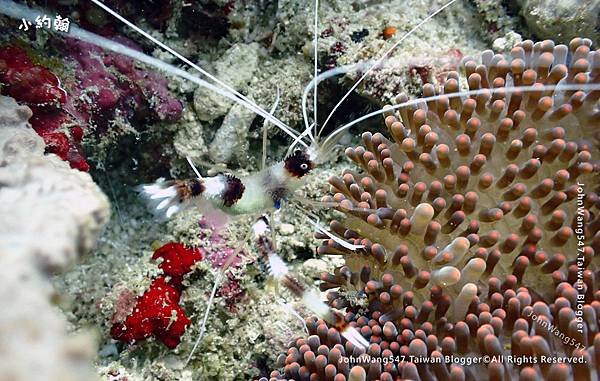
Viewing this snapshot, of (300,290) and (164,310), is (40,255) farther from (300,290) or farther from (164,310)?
(164,310)

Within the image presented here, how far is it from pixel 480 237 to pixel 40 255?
2214 mm

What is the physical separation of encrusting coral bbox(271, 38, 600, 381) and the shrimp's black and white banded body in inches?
16.4

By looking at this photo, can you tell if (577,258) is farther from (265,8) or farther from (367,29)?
(265,8)

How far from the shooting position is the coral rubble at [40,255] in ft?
4.87

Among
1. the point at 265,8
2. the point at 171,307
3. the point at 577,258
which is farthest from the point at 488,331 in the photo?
the point at 265,8

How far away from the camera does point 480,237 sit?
2938 mm

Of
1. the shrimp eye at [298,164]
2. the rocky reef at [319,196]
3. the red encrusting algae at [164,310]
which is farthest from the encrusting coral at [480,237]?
the red encrusting algae at [164,310]

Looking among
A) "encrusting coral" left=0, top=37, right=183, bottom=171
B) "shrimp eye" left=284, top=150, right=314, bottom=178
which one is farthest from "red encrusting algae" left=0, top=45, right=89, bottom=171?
"shrimp eye" left=284, top=150, right=314, bottom=178

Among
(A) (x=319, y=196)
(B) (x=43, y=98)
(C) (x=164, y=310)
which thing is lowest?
(C) (x=164, y=310)

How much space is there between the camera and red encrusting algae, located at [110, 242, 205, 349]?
4.10 meters

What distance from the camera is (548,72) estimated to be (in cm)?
334

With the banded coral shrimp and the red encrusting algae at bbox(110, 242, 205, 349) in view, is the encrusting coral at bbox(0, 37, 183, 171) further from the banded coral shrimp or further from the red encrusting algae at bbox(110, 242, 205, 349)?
the red encrusting algae at bbox(110, 242, 205, 349)

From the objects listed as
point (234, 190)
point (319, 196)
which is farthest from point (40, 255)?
point (319, 196)

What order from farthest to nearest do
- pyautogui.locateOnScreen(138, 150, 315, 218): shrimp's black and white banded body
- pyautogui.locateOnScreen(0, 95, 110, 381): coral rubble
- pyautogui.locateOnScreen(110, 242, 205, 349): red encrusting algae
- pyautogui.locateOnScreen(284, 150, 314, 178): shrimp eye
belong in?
pyautogui.locateOnScreen(110, 242, 205, 349): red encrusting algae < pyautogui.locateOnScreen(284, 150, 314, 178): shrimp eye < pyautogui.locateOnScreen(138, 150, 315, 218): shrimp's black and white banded body < pyautogui.locateOnScreen(0, 95, 110, 381): coral rubble
